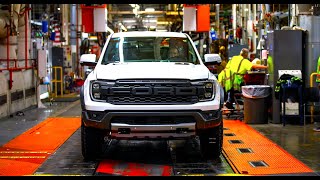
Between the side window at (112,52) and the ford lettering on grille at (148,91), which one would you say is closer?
the ford lettering on grille at (148,91)

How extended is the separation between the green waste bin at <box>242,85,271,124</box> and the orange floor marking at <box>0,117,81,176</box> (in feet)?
13.0

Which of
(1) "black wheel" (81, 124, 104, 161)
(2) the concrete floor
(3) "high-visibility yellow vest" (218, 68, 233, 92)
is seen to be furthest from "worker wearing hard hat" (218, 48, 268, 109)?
(1) "black wheel" (81, 124, 104, 161)

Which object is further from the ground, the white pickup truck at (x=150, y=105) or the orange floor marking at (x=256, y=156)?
the white pickup truck at (x=150, y=105)

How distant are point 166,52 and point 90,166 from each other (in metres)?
2.35

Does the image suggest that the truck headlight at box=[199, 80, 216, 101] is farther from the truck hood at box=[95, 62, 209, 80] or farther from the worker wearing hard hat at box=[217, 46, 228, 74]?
the worker wearing hard hat at box=[217, 46, 228, 74]

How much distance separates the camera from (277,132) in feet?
34.2

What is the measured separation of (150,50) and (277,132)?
3646 millimetres

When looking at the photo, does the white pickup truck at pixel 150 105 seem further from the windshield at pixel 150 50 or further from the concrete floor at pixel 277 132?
the concrete floor at pixel 277 132

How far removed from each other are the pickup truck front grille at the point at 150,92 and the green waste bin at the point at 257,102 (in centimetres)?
467

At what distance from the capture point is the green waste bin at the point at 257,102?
11.6m

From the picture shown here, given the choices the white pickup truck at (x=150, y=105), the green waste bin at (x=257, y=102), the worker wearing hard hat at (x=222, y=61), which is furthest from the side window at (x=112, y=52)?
the worker wearing hard hat at (x=222, y=61)

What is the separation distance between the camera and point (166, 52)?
8.39m
